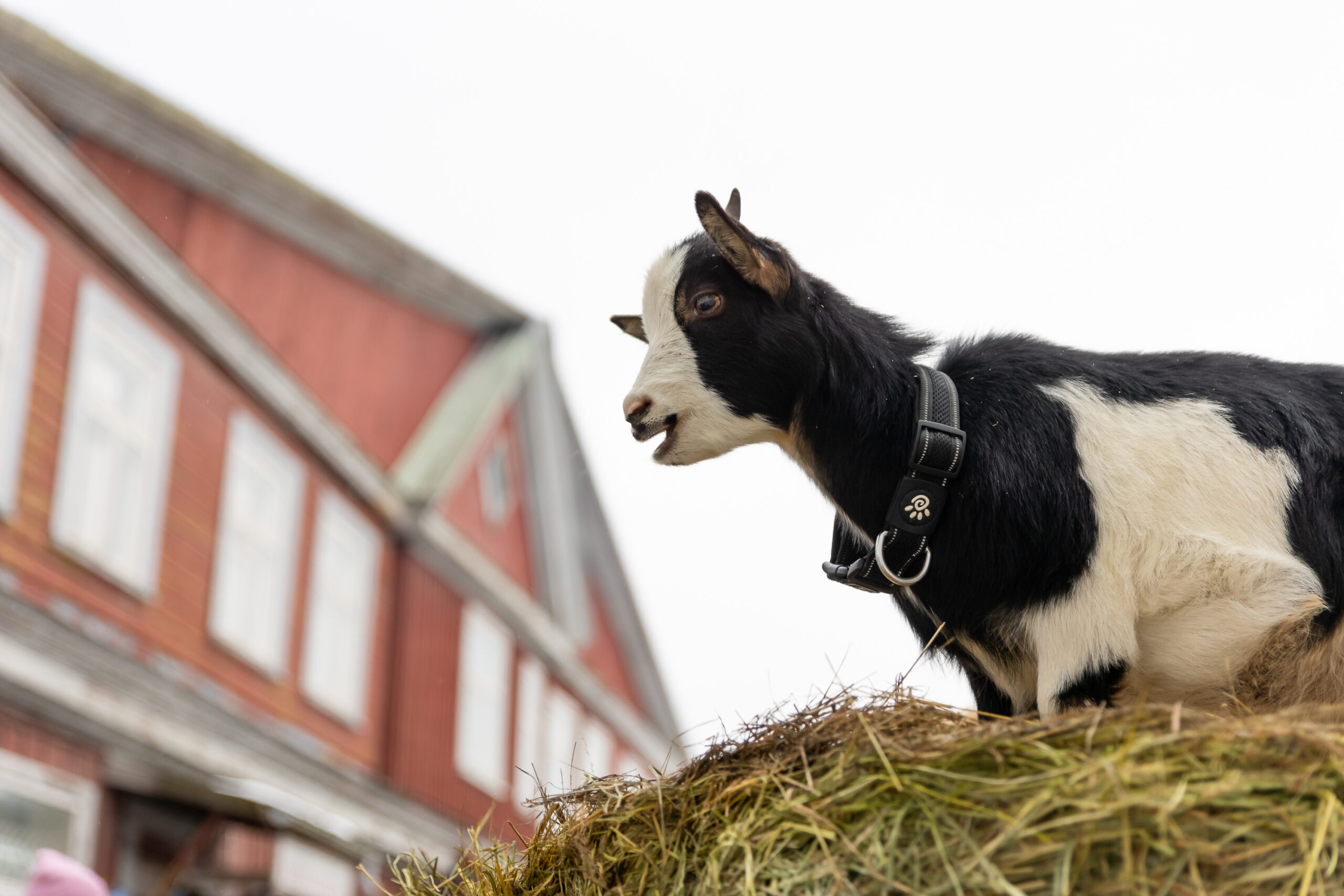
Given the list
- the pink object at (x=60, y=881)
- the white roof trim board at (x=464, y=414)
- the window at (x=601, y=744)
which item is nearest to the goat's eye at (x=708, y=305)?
the pink object at (x=60, y=881)

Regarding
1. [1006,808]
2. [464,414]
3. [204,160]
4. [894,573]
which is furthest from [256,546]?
[1006,808]

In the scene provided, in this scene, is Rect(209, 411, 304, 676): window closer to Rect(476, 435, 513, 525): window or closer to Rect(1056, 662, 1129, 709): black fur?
Rect(476, 435, 513, 525): window

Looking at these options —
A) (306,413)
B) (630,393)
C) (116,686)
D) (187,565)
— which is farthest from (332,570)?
(630,393)

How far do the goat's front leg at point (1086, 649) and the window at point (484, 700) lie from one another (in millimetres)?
14695

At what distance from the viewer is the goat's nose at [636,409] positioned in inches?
120

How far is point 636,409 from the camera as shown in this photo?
3059 mm

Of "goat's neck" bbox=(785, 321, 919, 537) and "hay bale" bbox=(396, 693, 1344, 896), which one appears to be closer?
"hay bale" bbox=(396, 693, 1344, 896)

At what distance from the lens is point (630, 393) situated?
3068 millimetres

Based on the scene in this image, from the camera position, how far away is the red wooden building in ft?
30.6

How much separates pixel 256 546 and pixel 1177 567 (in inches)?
439

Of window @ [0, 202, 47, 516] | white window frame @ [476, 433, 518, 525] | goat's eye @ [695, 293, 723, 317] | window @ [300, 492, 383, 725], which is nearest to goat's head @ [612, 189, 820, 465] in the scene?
goat's eye @ [695, 293, 723, 317]

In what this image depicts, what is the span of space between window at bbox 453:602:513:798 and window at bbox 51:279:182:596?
6.66m

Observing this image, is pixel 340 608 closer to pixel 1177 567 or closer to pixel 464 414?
pixel 464 414

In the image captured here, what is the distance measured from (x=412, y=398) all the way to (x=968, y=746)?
51.3ft
